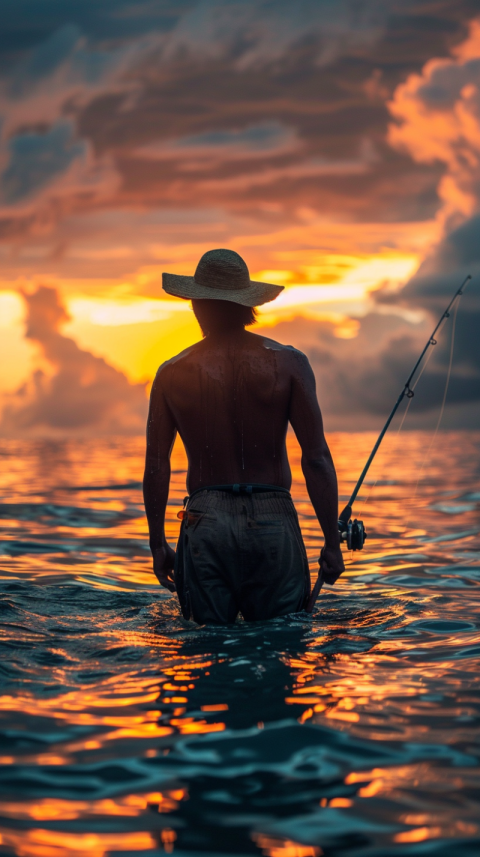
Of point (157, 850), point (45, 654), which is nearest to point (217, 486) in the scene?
point (45, 654)

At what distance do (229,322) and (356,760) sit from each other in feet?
7.91

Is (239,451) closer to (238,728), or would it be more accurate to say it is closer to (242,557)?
(242,557)

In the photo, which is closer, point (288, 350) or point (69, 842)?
point (69, 842)

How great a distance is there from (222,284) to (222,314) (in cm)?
17

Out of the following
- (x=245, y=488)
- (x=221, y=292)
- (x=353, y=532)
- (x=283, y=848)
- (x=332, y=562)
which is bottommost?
(x=283, y=848)

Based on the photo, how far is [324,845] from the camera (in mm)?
2338

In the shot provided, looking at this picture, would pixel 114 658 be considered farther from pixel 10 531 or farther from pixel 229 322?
pixel 10 531

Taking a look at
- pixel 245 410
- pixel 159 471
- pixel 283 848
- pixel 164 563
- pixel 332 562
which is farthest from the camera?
pixel 164 563

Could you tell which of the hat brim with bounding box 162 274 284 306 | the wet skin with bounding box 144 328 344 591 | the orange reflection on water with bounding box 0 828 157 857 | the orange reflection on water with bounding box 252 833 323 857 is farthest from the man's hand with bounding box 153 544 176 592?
the orange reflection on water with bounding box 252 833 323 857

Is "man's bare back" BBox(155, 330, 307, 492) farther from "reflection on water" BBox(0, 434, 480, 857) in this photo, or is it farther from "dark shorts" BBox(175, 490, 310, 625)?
"reflection on water" BBox(0, 434, 480, 857)

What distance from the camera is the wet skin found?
434 centimetres

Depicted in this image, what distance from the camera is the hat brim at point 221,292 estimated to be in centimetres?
442

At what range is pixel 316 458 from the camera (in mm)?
4523

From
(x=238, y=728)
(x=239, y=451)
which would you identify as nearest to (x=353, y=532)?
(x=239, y=451)
